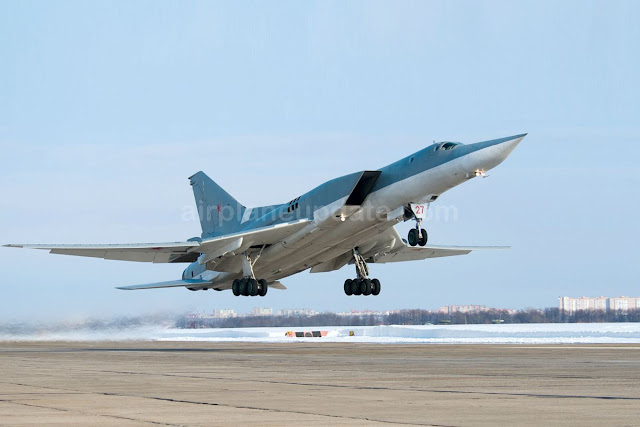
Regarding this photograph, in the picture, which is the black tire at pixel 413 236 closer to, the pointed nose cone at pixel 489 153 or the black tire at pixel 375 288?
the pointed nose cone at pixel 489 153

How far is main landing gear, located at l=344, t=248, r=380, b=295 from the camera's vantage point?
37.2 metres

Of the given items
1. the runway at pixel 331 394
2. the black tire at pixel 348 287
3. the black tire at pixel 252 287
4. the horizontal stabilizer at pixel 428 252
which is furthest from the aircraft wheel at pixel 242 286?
the runway at pixel 331 394

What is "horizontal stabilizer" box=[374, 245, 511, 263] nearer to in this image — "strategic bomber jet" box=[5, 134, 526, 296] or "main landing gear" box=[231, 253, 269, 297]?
"strategic bomber jet" box=[5, 134, 526, 296]

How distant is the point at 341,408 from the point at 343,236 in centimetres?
2208

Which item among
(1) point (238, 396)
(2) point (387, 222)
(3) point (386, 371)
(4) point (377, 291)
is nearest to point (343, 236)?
(2) point (387, 222)

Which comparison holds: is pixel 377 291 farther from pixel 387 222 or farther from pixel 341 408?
pixel 341 408

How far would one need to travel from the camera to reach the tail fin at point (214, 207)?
135ft

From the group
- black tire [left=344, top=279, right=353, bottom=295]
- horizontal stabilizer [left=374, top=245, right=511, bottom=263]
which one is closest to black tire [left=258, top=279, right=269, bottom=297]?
black tire [left=344, top=279, right=353, bottom=295]

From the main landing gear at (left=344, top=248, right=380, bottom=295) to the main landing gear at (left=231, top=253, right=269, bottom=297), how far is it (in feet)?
12.8

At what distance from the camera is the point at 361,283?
37250 mm

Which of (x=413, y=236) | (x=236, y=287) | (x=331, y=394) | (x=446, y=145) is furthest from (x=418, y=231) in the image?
(x=331, y=394)

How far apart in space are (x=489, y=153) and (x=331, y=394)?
1596 centimetres

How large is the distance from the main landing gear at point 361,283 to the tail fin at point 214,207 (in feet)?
20.1

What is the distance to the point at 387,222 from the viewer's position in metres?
31.3
